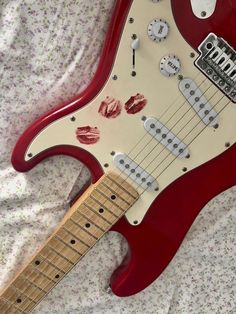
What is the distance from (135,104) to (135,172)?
0.12m

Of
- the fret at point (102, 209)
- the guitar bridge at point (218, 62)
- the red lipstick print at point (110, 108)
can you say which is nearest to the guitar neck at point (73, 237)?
the fret at point (102, 209)

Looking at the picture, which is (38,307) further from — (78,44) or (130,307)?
(78,44)

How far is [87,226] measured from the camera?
978 mm

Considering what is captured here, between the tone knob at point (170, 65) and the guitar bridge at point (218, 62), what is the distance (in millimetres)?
34

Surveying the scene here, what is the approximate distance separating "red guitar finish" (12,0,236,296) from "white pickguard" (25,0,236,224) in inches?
0.5

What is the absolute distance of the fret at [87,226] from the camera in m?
0.97

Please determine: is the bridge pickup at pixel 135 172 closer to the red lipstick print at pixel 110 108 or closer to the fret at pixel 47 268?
the red lipstick print at pixel 110 108

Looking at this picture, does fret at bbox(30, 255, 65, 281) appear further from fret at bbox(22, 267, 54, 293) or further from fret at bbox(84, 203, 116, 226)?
fret at bbox(84, 203, 116, 226)

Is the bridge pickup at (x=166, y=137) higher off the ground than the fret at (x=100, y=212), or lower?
higher

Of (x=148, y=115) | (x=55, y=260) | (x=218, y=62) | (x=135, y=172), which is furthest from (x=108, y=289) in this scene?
(x=218, y=62)

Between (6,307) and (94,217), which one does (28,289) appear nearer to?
(6,307)

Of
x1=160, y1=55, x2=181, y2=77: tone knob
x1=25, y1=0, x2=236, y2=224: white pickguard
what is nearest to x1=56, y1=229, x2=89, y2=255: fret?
x1=25, y1=0, x2=236, y2=224: white pickguard

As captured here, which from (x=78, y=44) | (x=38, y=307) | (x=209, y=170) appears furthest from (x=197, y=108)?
(x=38, y=307)

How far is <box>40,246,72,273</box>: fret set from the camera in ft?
3.20
